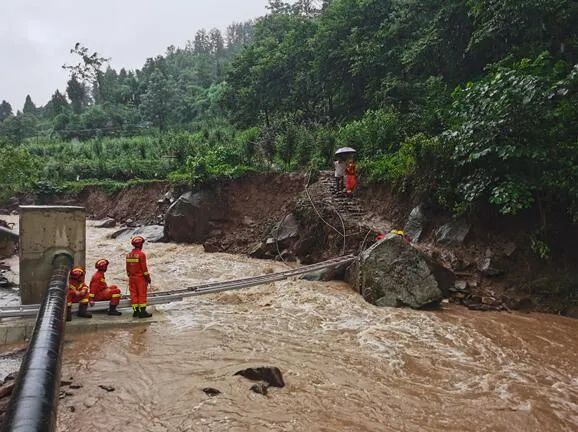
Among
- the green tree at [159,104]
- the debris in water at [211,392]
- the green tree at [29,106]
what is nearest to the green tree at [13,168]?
the debris in water at [211,392]

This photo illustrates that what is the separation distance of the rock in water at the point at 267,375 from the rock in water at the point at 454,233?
6.32 meters

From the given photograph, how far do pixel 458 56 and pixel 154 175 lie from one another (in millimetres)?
16533

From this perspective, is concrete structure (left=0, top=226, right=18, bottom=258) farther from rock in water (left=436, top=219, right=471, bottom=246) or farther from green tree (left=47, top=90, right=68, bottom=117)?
green tree (left=47, top=90, right=68, bottom=117)

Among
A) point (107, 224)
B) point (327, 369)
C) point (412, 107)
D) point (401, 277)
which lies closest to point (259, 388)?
point (327, 369)

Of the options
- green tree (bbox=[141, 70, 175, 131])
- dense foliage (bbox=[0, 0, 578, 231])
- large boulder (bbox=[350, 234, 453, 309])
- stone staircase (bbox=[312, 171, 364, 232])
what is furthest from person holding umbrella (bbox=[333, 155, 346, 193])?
green tree (bbox=[141, 70, 175, 131])

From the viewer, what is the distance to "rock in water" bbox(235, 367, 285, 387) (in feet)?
15.4

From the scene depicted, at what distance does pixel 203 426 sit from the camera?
383cm

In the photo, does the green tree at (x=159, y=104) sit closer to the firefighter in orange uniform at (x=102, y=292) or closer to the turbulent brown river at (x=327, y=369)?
the firefighter in orange uniform at (x=102, y=292)

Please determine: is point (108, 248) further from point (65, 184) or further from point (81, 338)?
point (65, 184)

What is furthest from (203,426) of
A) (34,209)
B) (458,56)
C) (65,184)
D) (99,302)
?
(65,184)

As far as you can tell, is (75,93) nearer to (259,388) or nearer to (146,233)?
(146,233)

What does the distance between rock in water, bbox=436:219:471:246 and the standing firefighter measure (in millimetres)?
6734

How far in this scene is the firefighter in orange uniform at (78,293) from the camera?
21.4ft

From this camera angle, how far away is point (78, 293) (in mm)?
6652
